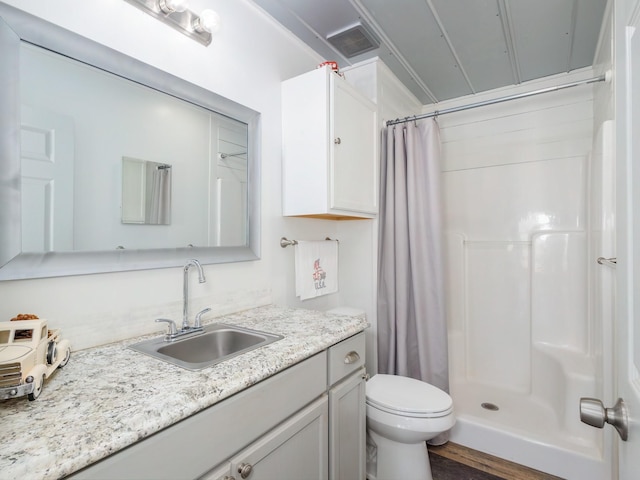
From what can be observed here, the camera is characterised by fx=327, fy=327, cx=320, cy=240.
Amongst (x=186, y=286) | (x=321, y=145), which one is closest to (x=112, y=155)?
(x=186, y=286)

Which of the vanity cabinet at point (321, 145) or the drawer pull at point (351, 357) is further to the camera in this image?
the vanity cabinet at point (321, 145)

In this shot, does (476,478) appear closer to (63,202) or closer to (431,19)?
(63,202)

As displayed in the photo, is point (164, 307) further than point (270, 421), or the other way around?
point (164, 307)

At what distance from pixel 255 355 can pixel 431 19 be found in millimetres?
1882

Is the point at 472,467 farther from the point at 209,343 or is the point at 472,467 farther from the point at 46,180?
the point at 46,180

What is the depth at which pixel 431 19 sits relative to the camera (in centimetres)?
175

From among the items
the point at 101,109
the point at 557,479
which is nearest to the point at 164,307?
the point at 101,109

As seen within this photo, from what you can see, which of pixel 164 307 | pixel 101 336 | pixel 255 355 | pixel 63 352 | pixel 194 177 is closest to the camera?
pixel 63 352

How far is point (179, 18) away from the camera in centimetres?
130

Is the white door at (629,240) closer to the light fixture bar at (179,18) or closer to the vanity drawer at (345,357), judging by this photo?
the vanity drawer at (345,357)

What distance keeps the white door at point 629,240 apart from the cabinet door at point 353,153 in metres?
1.18

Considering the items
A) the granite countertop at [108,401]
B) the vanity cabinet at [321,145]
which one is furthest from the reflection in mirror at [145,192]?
the vanity cabinet at [321,145]

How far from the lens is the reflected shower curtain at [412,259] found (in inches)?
81.4

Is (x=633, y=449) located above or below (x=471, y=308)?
above
